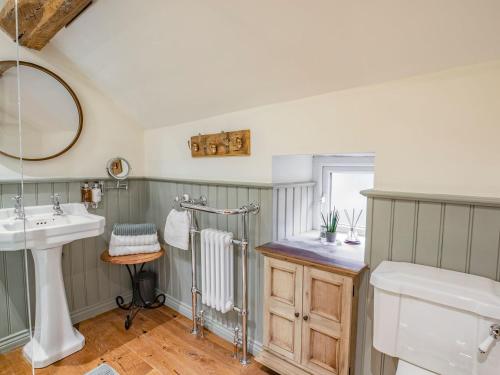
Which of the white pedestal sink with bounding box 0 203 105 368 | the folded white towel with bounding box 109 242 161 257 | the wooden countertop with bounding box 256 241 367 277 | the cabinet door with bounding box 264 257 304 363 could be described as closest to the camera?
the wooden countertop with bounding box 256 241 367 277

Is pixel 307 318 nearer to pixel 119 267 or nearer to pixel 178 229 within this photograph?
pixel 178 229

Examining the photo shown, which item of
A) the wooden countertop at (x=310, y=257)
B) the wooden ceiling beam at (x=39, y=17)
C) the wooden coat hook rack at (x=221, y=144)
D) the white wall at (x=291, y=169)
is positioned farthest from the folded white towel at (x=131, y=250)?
the wooden ceiling beam at (x=39, y=17)

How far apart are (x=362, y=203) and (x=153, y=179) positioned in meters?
1.78

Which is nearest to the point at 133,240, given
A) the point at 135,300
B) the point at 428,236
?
the point at 135,300

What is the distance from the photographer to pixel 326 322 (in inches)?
55.1

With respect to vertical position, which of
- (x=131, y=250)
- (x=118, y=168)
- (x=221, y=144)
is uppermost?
(x=221, y=144)

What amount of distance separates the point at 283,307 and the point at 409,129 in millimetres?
1112

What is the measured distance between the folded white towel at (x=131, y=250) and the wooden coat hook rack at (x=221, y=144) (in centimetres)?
82

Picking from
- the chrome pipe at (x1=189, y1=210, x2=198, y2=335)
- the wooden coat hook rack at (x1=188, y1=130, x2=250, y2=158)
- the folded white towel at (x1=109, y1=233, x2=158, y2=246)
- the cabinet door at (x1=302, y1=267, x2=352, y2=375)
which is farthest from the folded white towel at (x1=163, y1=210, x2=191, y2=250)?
the cabinet door at (x1=302, y1=267, x2=352, y2=375)

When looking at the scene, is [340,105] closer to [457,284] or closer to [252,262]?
[457,284]

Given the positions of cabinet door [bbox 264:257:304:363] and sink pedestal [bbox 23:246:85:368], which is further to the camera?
sink pedestal [bbox 23:246:85:368]

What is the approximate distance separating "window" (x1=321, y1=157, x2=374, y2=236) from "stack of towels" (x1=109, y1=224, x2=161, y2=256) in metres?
1.37

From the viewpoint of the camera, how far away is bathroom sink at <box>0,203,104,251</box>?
1527 millimetres

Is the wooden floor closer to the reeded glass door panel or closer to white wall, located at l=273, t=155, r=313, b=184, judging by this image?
the reeded glass door panel
